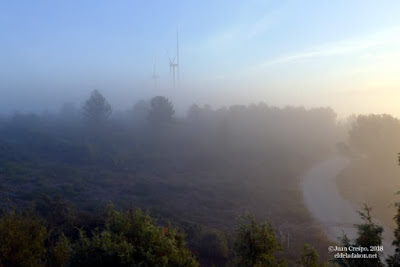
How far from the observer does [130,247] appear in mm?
9773

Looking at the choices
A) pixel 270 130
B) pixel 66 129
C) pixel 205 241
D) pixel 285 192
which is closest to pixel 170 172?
pixel 285 192

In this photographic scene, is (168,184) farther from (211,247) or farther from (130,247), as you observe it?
(130,247)

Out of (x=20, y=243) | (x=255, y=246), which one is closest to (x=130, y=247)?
(x=255, y=246)

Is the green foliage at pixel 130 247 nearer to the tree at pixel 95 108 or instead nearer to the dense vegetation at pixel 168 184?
the dense vegetation at pixel 168 184

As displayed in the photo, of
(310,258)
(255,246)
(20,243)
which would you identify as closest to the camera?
(310,258)

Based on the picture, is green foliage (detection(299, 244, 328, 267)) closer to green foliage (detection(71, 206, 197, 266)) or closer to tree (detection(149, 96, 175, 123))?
green foliage (detection(71, 206, 197, 266))

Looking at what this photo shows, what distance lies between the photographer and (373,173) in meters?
51.5

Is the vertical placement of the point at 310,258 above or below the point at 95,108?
below

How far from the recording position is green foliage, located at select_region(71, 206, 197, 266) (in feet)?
31.9

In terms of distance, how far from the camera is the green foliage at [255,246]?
37.7ft

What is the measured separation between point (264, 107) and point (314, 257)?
3970 inches

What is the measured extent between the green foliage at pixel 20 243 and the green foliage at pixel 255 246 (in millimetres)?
7957

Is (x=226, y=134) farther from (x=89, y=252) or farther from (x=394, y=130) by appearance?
(x=89, y=252)

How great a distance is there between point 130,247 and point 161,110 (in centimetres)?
7579
